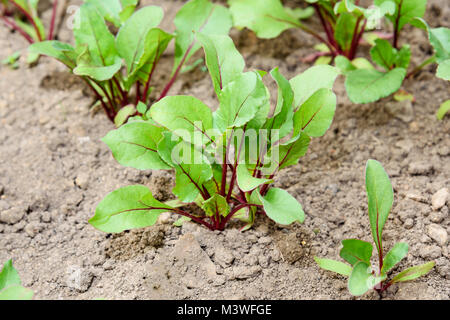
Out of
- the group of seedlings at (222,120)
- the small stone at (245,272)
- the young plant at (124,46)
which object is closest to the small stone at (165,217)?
the group of seedlings at (222,120)

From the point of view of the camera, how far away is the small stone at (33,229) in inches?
68.1

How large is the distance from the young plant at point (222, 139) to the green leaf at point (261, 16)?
1.89ft

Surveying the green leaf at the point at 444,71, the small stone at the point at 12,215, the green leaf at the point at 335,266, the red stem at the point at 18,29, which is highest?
the green leaf at the point at 444,71

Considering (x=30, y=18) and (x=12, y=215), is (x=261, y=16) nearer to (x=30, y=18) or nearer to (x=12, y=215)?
(x=30, y=18)

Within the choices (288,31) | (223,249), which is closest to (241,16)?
(288,31)

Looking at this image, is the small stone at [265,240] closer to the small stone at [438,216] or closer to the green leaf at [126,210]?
the green leaf at [126,210]

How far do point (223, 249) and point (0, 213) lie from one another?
813mm

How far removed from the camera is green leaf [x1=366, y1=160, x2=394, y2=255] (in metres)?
1.46

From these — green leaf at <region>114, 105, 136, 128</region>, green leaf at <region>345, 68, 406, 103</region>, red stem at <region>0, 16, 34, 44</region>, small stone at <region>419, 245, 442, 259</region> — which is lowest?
small stone at <region>419, 245, 442, 259</region>

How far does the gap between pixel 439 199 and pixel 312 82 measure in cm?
60

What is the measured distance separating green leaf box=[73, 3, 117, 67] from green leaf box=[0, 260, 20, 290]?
82 centimetres

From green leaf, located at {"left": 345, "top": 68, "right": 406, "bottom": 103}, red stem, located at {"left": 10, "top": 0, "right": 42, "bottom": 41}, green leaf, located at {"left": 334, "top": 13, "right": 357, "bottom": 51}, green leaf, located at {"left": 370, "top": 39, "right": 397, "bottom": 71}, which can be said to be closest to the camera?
green leaf, located at {"left": 345, "top": 68, "right": 406, "bottom": 103}

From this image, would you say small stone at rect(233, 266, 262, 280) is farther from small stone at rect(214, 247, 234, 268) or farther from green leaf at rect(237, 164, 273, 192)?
green leaf at rect(237, 164, 273, 192)

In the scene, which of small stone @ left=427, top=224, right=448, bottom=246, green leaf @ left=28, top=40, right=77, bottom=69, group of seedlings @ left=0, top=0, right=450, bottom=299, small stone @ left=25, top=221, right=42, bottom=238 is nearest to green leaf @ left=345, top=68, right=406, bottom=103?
group of seedlings @ left=0, top=0, right=450, bottom=299
